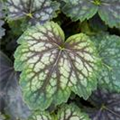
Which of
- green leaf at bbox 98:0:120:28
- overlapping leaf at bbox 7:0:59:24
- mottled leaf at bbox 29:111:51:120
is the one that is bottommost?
mottled leaf at bbox 29:111:51:120

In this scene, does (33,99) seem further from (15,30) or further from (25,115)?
(15,30)

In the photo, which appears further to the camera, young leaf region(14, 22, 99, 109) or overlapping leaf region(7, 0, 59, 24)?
overlapping leaf region(7, 0, 59, 24)

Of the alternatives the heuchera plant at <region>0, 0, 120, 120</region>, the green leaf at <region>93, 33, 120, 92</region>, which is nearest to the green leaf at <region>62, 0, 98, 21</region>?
the heuchera plant at <region>0, 0, 120, 120</region>

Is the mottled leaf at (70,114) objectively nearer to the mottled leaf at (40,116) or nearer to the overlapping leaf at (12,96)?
the mottled leaf at (40,116)

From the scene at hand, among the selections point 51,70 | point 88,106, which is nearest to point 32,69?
point 51,70

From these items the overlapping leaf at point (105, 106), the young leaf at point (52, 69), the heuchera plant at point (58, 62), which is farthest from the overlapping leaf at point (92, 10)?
the overlapping leaf at point (105, 106)

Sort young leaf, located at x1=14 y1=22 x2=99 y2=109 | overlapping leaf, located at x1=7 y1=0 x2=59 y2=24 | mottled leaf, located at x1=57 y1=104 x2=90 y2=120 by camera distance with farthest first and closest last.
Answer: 1. overlapping leaf, located at x1=7 y1=0 x2=59 y2=24
2. mottled leaf, located at x1=57 y1=104 x2=90 y2=120
3. young leaf, located at x1=14 y1=22 x2=99 y2=109

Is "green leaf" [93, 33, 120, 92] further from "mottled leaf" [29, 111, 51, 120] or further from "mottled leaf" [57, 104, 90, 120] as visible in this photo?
"mottled leaf" [29, 111, 51, 120]
